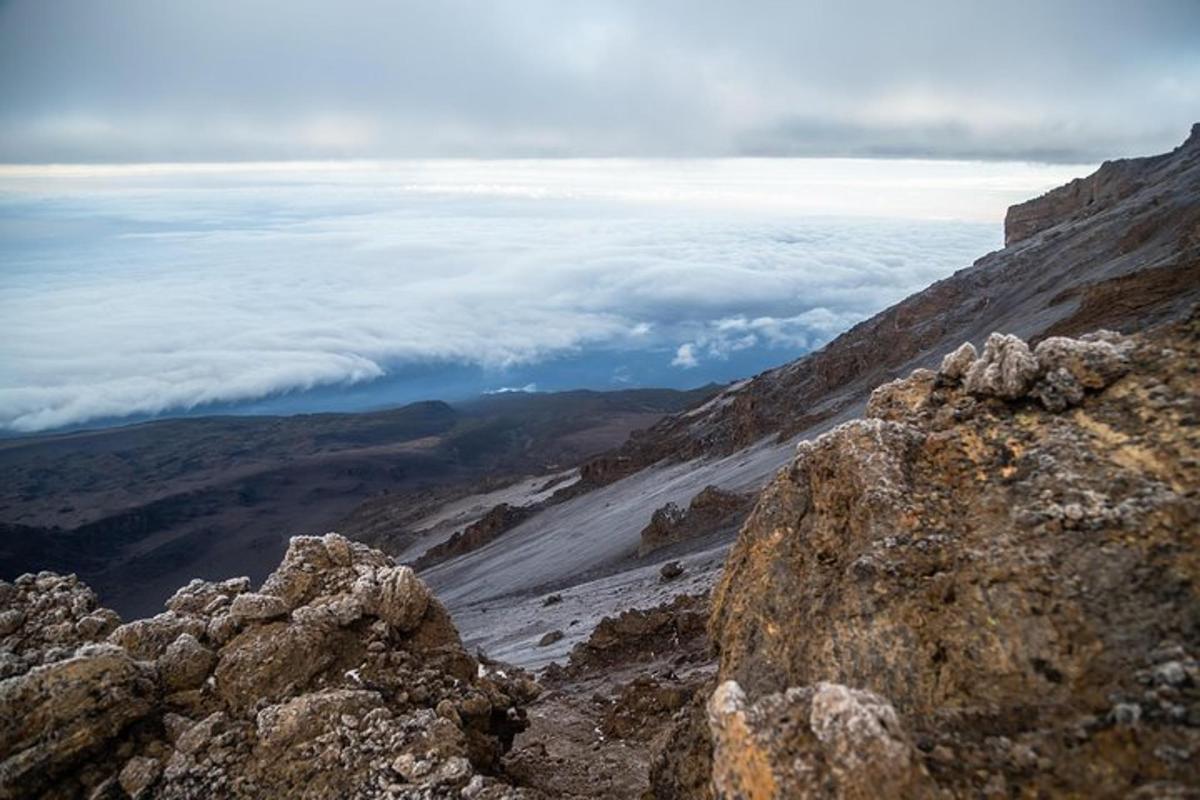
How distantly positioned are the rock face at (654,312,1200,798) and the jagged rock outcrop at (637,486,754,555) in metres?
19.9

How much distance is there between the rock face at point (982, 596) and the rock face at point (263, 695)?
2.01 meters

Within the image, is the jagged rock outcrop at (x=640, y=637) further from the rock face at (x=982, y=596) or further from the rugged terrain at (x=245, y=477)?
the rugged terrain at (x=245, y=477)

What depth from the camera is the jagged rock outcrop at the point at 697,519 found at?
87.2ft

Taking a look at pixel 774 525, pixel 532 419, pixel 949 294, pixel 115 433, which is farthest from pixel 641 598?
pixel 115 433

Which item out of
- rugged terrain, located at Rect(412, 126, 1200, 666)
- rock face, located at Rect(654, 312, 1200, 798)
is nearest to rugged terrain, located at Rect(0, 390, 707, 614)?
rugged terrain, located at Rect(412, 126, 1200, 666)

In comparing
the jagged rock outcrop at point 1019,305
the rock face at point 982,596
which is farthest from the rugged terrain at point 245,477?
the rock face at point 982,596

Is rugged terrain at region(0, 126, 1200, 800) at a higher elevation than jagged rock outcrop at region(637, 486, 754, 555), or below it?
higher

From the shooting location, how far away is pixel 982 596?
4.77 meters

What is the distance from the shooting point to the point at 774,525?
6500 millimetres

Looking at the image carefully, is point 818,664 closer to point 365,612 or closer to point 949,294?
point 365,612

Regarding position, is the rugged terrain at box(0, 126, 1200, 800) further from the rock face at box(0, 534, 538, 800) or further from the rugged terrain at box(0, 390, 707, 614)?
the rugged terrain at box(0, 390, 707, 614)

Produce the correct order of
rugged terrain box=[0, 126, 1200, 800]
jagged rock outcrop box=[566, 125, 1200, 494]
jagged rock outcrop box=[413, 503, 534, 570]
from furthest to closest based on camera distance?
jagged rock outcrop box=[413, 503, 534, 570], jagged rock outcrop box=[566, 125, 1200, 494], rugged terrain box=[0, 126, 1200, 800]

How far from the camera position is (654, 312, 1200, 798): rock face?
3.83 metres

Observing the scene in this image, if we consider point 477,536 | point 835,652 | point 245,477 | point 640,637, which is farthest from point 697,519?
point 245,477
